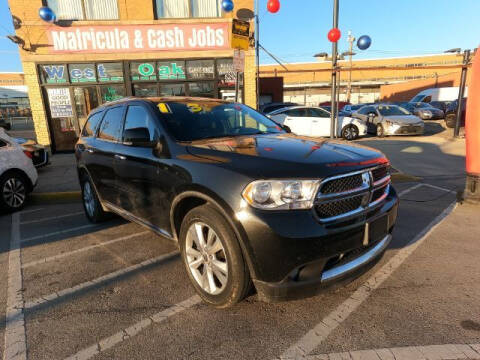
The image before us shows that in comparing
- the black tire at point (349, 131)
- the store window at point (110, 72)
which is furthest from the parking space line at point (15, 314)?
the black tire at point (349, 131)

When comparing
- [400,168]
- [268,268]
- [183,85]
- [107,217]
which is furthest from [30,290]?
[183,85]

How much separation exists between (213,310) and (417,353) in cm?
144

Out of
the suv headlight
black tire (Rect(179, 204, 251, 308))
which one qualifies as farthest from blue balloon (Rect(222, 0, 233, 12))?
the suv headlight

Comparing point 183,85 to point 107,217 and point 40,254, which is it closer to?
point 107,217

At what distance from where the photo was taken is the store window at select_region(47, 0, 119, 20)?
10.9 m

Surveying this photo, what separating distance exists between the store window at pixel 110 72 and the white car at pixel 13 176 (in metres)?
6.66

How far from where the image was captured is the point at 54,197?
6043 millimetres

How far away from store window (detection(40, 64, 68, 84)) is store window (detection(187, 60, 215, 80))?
4.54 metres

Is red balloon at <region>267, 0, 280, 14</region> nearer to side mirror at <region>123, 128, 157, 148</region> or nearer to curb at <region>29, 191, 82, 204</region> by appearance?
curb at <region>29, 191, 82, 204</region>

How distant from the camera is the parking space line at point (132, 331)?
202cm

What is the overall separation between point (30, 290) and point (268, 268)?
234 cm

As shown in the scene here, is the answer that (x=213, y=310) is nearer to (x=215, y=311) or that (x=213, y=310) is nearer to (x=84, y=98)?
(x=215, y=311)

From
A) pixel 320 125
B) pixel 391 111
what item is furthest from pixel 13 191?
pixel 391 111

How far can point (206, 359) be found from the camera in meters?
1.95
